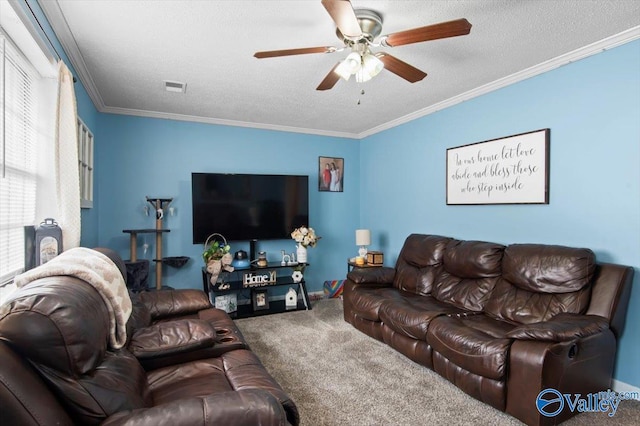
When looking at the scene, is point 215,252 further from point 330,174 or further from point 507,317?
point 507,317

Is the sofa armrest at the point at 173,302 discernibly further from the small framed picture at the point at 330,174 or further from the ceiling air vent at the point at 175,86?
the small framed picture at the point at 330,174

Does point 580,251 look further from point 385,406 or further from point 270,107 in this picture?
point 270,107

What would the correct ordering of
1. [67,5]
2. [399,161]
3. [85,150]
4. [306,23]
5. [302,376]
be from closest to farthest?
1. [67,5]
2. [306,23]
3. [302,376]
4. [85,150]
5. [399,161]

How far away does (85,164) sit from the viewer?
318 centimetres

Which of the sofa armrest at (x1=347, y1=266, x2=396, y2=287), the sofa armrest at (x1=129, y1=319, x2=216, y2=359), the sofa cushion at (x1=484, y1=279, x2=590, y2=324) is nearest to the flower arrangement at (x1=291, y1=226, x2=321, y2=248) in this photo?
the sofa armrest at (x1=347, y1=266, x2=396, y2=287)

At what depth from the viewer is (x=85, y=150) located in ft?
10.5

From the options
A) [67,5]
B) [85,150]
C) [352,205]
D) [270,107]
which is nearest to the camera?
[67,5]

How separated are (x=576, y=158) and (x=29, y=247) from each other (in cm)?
381

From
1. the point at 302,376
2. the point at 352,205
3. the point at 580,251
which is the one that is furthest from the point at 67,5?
the point at 352,205

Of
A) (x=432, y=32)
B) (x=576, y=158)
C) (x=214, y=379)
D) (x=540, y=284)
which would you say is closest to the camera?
(x=214, y=379)

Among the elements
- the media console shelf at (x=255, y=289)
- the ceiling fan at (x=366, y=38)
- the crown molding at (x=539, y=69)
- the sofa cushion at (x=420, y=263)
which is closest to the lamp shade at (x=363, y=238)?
the sofa cushion at (x=420, y=263)

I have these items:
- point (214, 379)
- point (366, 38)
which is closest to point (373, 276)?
point (214, 379)

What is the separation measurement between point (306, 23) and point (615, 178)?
2450mm

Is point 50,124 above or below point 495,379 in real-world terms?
above
